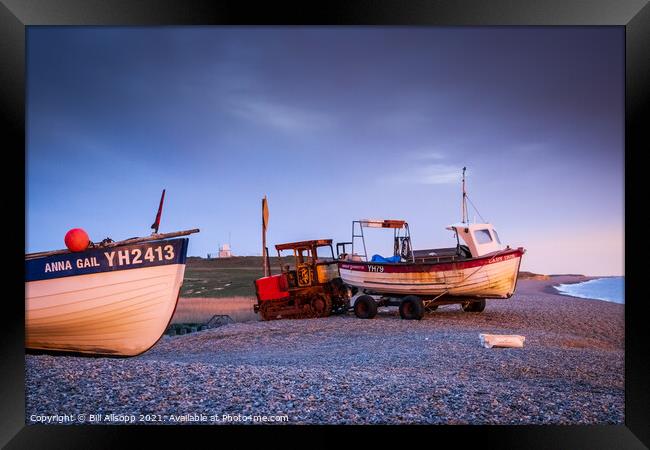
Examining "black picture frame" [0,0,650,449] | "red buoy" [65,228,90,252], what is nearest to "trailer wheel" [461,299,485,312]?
"black picture frame" [0,0,650,449]

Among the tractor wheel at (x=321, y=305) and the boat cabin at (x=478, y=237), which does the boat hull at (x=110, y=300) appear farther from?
the boat cabin at (x=478, y=237)

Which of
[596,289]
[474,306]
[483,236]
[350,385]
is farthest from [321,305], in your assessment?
[350,385]

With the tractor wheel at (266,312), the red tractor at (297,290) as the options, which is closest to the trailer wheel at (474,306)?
the red tractor at (297,290)

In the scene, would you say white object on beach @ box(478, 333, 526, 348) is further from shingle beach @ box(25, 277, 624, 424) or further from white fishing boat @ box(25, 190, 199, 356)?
white fishing boat @ box(25, 190, 199, 356)

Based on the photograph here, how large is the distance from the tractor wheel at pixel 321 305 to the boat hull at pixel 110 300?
219 inches

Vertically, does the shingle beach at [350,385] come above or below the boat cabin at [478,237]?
below

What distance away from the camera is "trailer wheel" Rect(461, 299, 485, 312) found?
42.0ft

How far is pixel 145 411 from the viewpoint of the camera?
5.82 meters

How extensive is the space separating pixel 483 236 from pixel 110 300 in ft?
26.0

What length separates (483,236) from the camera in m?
11.8

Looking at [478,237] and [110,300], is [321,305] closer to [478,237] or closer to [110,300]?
[478,237]

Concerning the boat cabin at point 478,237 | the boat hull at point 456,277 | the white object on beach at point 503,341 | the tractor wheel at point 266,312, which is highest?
the boat cabin at point 478,237

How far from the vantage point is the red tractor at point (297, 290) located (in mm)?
12883

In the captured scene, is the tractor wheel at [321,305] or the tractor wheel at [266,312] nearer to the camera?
the tractor wheel at [321,305]
